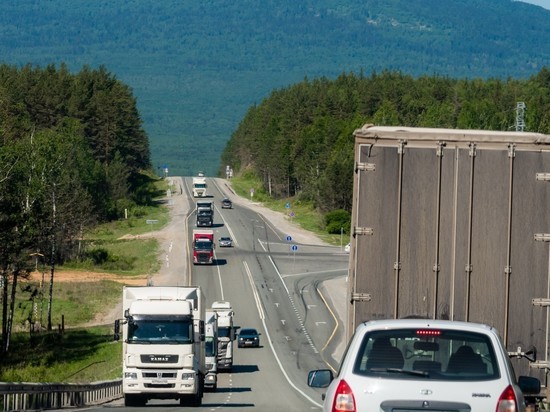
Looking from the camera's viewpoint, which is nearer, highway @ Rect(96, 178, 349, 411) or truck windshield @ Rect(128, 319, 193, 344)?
truck windshield @ Rect(128, 319, 193, 344)

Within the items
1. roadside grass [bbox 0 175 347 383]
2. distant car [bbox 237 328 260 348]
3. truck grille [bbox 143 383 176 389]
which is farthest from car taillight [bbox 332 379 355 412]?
distant car [bbox 237 328 260 348]

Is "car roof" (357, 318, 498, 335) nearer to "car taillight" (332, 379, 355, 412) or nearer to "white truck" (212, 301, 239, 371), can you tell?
"car taillight" (332, 379, 355, 412)

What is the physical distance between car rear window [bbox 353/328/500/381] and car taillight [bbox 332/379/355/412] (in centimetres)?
19

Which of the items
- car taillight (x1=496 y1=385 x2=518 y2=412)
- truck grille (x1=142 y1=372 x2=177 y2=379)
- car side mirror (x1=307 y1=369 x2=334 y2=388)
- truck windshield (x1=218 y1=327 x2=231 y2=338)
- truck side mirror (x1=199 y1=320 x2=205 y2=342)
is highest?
car taillight (x1=496 y1=385 x2=518 y2=412)

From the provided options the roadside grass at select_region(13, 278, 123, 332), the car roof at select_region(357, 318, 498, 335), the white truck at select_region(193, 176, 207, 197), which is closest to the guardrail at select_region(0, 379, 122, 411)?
the car roof at select_region(357, 318, 498, 335)

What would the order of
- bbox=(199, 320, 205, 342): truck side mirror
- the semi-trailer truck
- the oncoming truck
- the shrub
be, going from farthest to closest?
the shrub
the semi-trailer truck
bbox=(199, 320, 205, 342): truck side mirror
the oncoming truck

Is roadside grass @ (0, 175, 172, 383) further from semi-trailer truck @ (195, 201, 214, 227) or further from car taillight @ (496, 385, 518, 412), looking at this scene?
car taillight @ (496, 385, 518, 412)

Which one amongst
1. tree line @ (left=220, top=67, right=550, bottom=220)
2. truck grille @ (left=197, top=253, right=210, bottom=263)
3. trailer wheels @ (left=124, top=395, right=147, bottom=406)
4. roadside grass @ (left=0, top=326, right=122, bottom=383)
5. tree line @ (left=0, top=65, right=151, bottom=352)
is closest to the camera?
trailer wheels @ (left=124, top=395, right=147, bottom=406)

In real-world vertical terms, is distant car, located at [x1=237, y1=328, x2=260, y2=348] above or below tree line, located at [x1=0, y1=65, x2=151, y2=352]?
below

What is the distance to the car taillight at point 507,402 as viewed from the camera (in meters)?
12.2

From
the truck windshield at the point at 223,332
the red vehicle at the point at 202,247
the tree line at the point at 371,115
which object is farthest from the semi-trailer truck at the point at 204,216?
the truck windshield at the point at 223,332

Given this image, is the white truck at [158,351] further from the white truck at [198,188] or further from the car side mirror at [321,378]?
the white truck at [198,188]

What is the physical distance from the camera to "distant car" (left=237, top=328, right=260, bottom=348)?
71.4 metres

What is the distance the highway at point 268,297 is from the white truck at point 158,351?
0.58 metres
